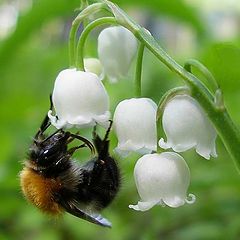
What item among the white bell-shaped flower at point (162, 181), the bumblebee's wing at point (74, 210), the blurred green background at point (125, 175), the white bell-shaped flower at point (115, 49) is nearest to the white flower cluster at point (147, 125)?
the white bell-shaped flower at point (162, 181)

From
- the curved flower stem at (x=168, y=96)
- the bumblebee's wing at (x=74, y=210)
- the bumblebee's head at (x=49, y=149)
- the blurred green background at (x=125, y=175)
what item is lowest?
the blurred green background at (x=125, y=175)

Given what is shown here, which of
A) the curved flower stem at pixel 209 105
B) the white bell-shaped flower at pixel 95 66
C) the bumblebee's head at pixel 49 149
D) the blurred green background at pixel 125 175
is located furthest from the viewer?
the blurred green background at pixel 125 175

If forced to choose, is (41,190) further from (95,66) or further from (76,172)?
(95,66)

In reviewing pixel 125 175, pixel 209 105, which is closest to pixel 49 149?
pixel 209 105

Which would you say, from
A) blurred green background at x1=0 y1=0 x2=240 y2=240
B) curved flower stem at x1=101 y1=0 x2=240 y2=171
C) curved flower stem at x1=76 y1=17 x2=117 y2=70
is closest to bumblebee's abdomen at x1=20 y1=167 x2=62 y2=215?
curved flower stem at x1=76 y1=17 x2=117 y2=70

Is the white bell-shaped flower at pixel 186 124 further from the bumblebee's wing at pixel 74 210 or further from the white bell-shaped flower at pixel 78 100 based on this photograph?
the bumblebee's wing at pixel 74 210

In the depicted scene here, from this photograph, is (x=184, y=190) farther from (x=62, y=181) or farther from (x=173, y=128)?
(x=62, y=181)

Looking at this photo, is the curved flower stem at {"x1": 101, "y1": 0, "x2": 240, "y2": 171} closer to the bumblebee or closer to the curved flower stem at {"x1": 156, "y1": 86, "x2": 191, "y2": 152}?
the curved flower stem at {"x1": 156, "y1": 86, "x2": 191, "y2": 152}
